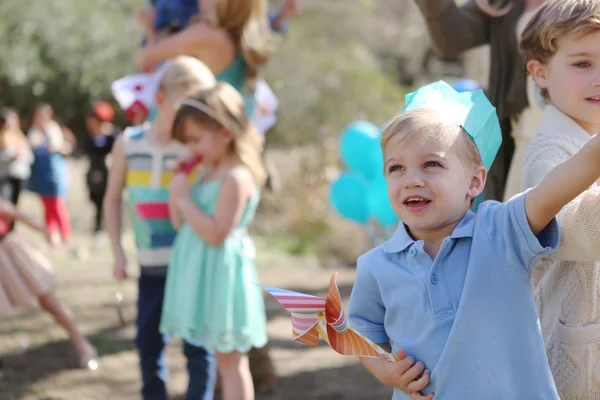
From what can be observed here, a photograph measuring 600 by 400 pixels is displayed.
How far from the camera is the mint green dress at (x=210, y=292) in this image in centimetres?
353

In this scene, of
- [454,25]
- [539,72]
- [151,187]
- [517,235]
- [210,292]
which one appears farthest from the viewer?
[151,187]

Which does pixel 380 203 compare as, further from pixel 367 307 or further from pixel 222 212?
pixel 367 307

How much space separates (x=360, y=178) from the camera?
743 centimetres

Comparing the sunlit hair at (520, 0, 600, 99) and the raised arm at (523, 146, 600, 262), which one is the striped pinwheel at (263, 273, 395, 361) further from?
the sunlit hair at (520, 0, 600, 99)

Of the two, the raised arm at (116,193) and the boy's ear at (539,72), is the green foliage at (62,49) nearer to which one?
the raised arm at (116,193)

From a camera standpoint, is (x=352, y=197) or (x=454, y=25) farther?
(x=352, y=197)

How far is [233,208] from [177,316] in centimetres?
52

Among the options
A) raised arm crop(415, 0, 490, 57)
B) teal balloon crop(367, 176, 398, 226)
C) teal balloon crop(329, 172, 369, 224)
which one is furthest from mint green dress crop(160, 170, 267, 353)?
teal balloon crop(329, 172, 369, 224)

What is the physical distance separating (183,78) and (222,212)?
73cm

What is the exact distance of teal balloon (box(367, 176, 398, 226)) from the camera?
249 inches

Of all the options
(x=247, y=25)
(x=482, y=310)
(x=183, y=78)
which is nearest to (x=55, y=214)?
(x=247, y=25)

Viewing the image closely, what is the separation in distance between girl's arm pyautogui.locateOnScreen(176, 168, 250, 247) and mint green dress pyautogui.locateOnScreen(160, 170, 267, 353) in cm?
6

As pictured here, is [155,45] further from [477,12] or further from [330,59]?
[330,59]

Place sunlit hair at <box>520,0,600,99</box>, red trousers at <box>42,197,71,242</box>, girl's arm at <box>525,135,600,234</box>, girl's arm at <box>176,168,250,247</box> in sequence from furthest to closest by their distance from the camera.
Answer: red trousers at <box>42,197,71,242</box> → girl's arm at <box>176,168,250,247</box> → sunlit hair at <box>520,0,600,99</box> → girl's arm at <box>525,135,600,234</box>
